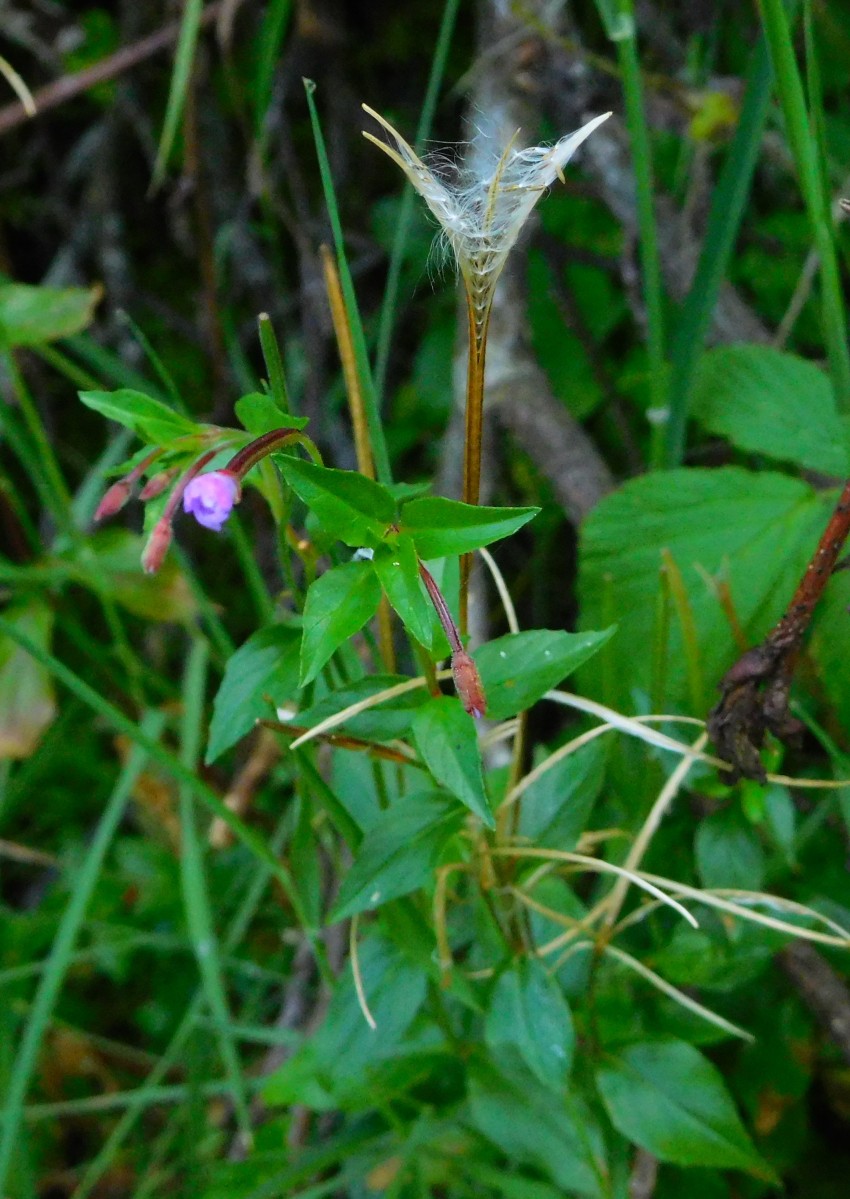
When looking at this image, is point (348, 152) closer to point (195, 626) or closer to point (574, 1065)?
point (195, 626)

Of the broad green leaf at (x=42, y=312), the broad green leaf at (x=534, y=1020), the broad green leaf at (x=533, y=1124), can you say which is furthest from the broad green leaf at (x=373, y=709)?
the broad green leaf at (x=42, y=312)

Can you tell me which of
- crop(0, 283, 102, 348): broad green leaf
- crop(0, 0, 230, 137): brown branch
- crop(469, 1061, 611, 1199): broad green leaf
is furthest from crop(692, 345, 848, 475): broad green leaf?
crop(0, 0, 230, 137): brown branch

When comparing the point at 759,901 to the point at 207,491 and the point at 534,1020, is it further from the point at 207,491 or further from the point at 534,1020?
the point at 207,491

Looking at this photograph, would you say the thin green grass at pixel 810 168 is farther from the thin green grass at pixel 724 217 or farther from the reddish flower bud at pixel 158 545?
the reddish flower bud at pixel 158 545

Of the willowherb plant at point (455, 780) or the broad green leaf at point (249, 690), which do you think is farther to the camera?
the broad green leaf at point (249, 690)

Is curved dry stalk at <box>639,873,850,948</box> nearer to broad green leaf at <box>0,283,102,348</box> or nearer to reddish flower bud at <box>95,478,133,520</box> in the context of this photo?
reddish flower bud at <box>95,478,133,520</box>

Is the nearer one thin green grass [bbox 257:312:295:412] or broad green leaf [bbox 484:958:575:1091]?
thin green grass [bbox 257:312:295:412]

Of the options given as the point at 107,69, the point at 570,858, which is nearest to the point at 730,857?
the point at 570,858
